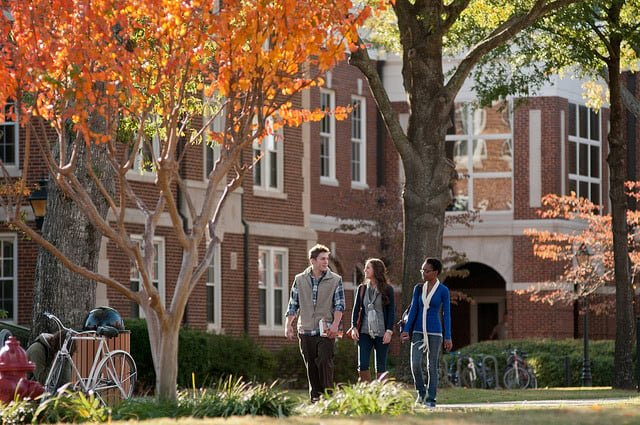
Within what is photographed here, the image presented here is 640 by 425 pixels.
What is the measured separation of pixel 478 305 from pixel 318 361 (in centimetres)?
2953

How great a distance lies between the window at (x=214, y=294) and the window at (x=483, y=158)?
34.4ft

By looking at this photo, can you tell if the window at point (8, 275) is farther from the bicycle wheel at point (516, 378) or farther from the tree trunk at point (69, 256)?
the bicycle wheel at point (516, 378)

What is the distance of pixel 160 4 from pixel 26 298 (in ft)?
47.0

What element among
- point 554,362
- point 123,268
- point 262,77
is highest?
point 262,77

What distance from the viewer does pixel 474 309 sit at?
1746 inches

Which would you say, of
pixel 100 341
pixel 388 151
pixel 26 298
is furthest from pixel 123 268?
pixel 388 151

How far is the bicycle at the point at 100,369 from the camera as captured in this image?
52.9 ft

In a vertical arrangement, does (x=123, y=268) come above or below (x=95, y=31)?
below

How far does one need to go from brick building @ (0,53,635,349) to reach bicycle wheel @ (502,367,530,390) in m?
5.37

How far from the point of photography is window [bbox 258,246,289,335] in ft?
108

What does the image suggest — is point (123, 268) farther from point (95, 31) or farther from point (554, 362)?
point (95, 31)

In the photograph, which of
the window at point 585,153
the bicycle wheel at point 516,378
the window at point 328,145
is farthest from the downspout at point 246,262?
the window at point 585,153

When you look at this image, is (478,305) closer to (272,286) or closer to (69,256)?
(272,286)

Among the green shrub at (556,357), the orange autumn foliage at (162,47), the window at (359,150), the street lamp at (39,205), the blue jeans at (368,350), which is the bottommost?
the green shrub at (556,357)
